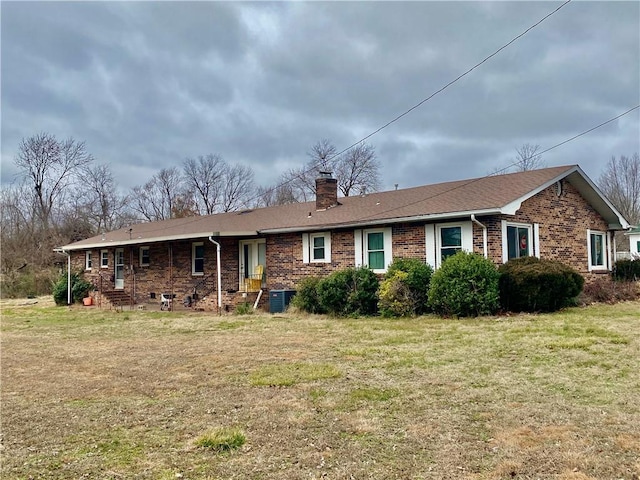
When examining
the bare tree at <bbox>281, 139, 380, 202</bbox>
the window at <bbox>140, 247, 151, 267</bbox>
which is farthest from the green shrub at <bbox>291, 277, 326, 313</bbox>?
the bare tree at <bbox>281, 139, 380, 202</bbox>

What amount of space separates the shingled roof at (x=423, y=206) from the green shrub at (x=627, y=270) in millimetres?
1428

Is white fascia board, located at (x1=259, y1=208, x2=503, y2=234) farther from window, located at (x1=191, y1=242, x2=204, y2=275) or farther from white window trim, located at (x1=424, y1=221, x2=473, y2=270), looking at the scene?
window, located at (x1=191, y1=242, x2=204, y2=275)

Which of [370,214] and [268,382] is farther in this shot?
[370,214]

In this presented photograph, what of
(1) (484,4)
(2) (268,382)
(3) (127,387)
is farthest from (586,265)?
(3) (127,387)

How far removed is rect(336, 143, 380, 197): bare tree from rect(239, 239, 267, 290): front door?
91.6 ft

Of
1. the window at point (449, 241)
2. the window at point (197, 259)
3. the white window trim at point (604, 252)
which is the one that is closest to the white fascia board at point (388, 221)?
the window at point (449, 241)

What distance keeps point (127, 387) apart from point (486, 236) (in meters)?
10.6

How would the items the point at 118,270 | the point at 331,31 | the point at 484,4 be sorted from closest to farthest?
the point at 484,4
the point at 331,31
the point at 118,270

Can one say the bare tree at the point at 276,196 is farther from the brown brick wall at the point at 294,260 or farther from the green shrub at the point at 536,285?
the green shrub at the point at 536,285

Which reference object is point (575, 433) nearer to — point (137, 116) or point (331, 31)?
point (331, 31)

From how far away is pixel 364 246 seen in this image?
56.2ft

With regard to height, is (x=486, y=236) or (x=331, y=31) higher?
(x=331, y=31)

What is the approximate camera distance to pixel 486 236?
14.6 metres

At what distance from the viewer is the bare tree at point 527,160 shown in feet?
136
